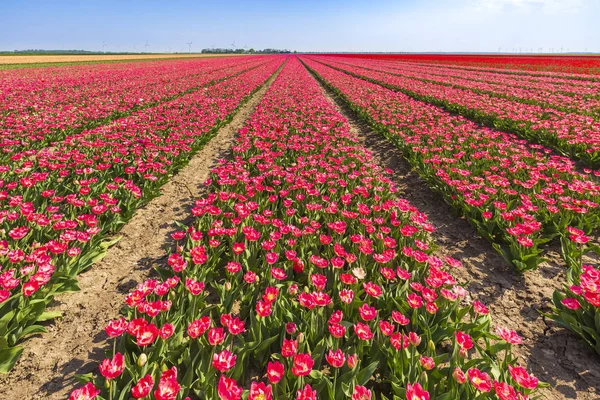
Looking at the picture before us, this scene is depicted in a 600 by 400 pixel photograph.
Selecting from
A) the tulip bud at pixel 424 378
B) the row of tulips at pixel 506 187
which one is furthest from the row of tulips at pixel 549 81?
the tulip bud at pixel 424 378

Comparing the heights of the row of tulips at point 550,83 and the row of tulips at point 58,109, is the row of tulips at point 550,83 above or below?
above

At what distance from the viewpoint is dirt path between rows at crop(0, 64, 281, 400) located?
252cm

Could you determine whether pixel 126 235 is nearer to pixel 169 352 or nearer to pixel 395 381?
pixel 169 352

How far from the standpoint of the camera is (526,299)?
352cm

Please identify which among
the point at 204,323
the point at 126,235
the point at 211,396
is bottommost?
the point at 126,235

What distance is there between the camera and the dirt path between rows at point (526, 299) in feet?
8.61

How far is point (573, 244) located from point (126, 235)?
6385 millimetres

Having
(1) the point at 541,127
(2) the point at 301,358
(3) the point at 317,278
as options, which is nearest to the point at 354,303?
(3) the point at 317,278

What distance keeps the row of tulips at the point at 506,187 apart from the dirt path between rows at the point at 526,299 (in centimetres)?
21

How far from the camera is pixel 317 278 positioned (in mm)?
3021

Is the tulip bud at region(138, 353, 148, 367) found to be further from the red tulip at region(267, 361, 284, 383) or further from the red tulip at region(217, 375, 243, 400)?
the red tulip at region(267, 361, 284, 383)

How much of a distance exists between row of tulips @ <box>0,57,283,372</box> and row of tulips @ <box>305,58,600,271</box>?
17.2 ft

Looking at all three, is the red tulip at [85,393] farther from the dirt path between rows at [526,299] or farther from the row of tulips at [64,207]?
the dirt path between rows at [526,299]

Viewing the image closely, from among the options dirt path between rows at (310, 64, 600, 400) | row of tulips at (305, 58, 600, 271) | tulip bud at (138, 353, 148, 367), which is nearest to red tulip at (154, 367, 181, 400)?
tulip bud at (138, 353, 148, 367)
